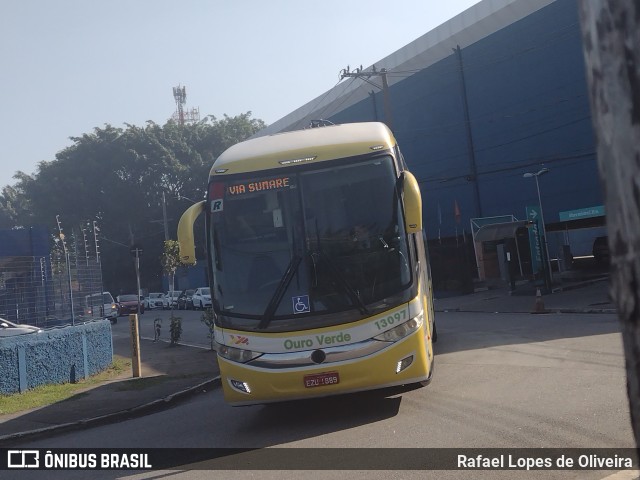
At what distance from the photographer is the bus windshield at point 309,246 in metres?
8.73

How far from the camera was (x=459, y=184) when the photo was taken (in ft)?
131

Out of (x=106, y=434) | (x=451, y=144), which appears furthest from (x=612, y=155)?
(x=451, y=144)

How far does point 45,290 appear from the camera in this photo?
56.3 ft

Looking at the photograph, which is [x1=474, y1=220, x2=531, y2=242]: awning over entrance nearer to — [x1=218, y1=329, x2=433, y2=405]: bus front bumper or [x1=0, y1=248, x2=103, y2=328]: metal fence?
[x1=0, y1=248, x2=103, y2=328]: metal fence

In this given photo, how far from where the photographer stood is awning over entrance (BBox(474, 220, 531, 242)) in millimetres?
32938

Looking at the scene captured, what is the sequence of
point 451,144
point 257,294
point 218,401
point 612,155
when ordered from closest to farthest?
point 612,155 < point 257,294 < point 218,401 < point 451,144

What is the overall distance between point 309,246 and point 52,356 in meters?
8.15

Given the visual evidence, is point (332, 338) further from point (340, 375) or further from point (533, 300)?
point (533, 300)

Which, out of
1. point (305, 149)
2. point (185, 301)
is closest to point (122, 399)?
point (305, 149)

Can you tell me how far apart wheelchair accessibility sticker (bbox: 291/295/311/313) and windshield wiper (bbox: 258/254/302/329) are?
17 centimetres

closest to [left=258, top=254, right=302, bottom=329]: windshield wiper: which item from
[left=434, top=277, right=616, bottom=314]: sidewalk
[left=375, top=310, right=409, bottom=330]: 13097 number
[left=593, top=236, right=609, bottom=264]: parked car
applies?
[left=375, top=310, right=409, bottom=330]: 13097 number

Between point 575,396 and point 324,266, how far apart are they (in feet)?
11.2

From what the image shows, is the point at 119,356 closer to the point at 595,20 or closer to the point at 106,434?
the point at 106,434

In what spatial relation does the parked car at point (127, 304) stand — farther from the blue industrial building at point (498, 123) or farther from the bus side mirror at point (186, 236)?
the bus side mirror at point (186, 236)
